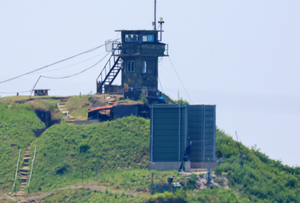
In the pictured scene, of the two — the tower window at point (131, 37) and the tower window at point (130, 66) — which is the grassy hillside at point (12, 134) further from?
the tower window at point (131, 37)

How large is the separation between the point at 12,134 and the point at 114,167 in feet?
41.1

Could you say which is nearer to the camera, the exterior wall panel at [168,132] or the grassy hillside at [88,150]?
the exterior wall panel at [168,132]

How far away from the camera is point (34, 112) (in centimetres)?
5256

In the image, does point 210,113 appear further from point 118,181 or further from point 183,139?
point 118,181

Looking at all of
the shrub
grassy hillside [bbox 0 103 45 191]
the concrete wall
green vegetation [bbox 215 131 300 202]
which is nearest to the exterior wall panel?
the concrete wall

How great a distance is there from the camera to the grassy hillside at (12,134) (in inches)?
1661

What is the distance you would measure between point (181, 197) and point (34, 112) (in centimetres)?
2539

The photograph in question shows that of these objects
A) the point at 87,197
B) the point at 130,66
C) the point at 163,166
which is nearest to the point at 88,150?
the point at 163,166

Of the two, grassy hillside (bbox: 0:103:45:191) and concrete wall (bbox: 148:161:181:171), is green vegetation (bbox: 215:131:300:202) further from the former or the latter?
grassy hillside (bbox: 0:103:45:191)

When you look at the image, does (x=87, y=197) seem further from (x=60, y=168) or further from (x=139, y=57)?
(x=139, y=57)

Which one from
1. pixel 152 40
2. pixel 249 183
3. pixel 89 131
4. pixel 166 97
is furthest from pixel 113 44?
pixel 249 183

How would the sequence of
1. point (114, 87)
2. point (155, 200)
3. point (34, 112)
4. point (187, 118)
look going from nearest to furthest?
point (155, 200)
point (187, 118)
point (34, 112)
point (114, 87)

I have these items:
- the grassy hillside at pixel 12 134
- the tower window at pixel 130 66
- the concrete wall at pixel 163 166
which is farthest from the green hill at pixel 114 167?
the tower window at pixel 130 66

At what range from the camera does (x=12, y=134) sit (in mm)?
47875
